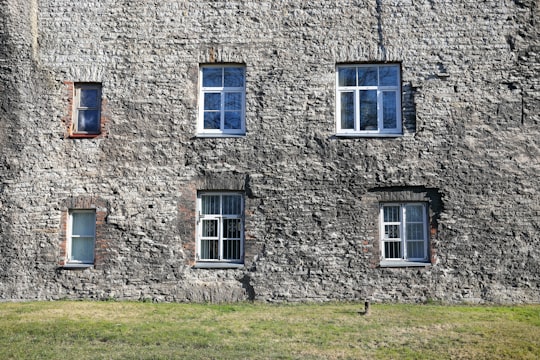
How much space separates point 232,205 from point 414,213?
400 centimetres

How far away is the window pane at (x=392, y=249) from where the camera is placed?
43.1 ft

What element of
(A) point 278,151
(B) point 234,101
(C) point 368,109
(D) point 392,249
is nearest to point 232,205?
(A) point 278,151

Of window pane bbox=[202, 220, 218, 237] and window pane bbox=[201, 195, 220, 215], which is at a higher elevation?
window pane bbox=[201, 195, 220, 215]

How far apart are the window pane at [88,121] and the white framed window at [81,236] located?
1.88 m

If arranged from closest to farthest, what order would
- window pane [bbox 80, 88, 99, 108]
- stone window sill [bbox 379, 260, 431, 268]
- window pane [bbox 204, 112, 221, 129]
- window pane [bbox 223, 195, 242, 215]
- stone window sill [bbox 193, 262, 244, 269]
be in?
stone window sill [bbox 379, 260, 431, 268] < stone window sill [bbox 193, 262, 244, 269] < window pane [bbox 223, 195, 242, 215] < window pane [bbox 204, 112, 221, 129] < window pane [bbox 80, 88, 99, 108]

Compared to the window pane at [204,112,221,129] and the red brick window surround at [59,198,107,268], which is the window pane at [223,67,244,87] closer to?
the window pane at [204,112,221,129]

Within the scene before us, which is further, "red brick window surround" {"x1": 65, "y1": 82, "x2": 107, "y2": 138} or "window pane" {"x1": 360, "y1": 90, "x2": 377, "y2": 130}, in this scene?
"red brick window surround" {"x1": 65, "y1": 82, "x2": 107, "y2": 138}

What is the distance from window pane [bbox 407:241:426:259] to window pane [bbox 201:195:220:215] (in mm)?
4250

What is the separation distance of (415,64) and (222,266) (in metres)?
6.15

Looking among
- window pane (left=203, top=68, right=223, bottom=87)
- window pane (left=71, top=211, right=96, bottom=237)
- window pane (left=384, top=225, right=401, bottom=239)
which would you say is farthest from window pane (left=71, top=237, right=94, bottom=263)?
window pane (left=384, top=225, right=401, bottom=239)

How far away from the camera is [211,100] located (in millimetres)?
13914

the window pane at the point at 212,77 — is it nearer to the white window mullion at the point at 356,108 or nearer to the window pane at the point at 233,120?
the window pane at the point at 233,120

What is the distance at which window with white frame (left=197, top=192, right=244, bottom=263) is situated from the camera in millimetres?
13367

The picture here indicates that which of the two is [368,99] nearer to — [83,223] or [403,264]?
[403,264]
